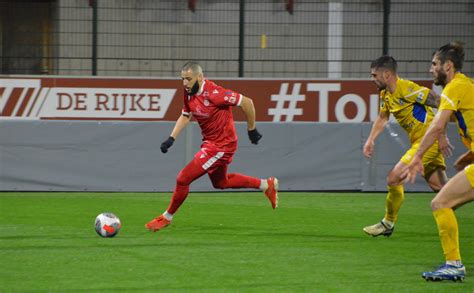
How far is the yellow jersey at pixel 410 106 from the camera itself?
11.5 metres

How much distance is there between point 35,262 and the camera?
9.36m

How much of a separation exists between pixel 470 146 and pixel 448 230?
0.78 meters

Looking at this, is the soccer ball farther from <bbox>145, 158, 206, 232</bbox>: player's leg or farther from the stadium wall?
the stadium wall

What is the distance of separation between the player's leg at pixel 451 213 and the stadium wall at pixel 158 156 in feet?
29.9

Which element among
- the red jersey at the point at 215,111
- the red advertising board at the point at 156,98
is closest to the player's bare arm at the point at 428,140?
the red jersey at the point at 215,111

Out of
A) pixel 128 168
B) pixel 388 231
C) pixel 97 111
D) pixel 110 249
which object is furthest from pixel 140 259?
pixel 97 111

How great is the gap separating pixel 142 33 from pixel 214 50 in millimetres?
1466

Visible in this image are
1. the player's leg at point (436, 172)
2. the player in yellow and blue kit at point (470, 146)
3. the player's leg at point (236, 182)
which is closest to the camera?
the player in yellow and blue kit at point (470, 146)

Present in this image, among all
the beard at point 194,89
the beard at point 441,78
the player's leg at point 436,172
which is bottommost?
the player's leg at point 436,172

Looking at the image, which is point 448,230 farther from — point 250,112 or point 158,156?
point 158,156

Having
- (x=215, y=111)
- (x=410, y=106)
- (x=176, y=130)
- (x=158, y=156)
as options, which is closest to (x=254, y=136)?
(x=215, y=111)

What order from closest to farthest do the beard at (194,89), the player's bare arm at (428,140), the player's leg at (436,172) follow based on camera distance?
the player's bare arm at (428,140), the player's leg at (436,172), the beard at (194,89)

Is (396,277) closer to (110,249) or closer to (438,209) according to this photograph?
(438,209)

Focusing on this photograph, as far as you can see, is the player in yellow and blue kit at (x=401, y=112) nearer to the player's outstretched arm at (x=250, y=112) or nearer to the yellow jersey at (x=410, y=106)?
the yellow jersey at (x=410, y=106)
